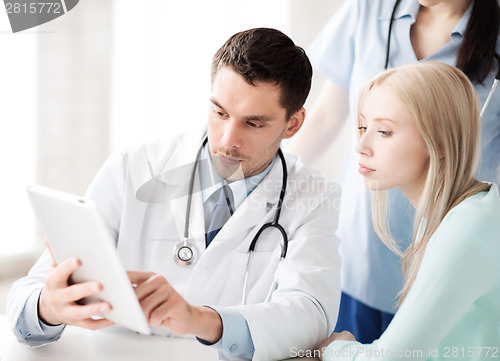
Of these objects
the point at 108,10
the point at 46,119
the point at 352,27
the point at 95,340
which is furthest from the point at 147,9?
the point at 95,340

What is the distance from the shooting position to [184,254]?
3.89 feet

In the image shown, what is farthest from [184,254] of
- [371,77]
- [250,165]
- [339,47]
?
[339,47]

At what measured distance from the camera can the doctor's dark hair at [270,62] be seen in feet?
3.91

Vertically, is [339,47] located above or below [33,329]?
above

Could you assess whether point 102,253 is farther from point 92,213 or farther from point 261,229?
point 261,229

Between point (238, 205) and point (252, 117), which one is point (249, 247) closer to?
point (238, 205)

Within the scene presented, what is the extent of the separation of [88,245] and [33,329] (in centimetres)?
30

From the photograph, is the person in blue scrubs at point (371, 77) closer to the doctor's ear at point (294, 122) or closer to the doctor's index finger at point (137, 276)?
the doctor's ear at point (294, 122)

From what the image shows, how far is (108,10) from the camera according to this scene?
2.46 m

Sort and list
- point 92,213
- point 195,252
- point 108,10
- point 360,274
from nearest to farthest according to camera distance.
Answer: point 92,213
point 195,252
point 360,274
point 108,10

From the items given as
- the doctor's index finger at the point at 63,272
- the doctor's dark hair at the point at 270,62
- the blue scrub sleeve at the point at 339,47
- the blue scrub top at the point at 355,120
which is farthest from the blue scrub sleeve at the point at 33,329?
the blue scrub sleeve at the point at 339,47

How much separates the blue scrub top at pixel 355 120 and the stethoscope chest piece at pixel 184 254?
0.57 metres

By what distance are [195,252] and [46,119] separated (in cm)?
139

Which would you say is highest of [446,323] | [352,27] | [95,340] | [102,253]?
[352,27]
